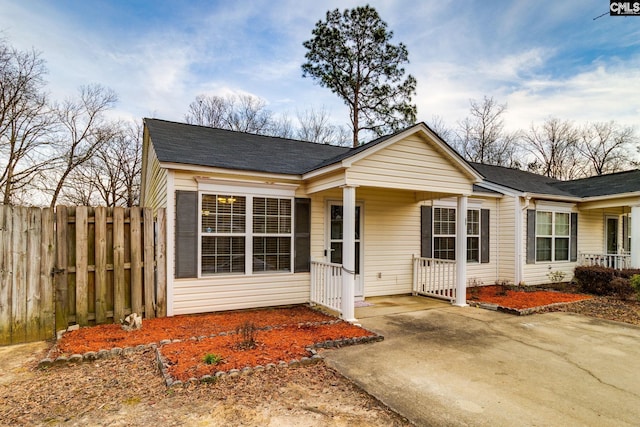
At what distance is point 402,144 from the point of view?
607 centimetres

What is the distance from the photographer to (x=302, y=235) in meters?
6.67

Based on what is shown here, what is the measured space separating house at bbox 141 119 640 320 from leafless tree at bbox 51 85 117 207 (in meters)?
10.9

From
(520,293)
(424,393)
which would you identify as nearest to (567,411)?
(424,393)

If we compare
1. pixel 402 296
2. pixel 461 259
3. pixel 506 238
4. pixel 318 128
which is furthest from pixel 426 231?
pixel 318 128

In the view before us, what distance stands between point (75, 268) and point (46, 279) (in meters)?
0.35

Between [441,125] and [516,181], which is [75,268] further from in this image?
[441,125]

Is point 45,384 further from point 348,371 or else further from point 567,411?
point 567,411

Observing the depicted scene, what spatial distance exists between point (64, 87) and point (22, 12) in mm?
6252

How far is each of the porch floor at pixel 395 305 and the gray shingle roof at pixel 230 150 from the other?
10.2 ft

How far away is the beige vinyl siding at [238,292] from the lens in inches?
225

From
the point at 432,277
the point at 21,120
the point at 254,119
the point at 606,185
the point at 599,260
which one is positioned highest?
the point at 254,119

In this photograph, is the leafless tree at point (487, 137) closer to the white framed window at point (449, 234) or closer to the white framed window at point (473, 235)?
the white framed window at point (473, 235)

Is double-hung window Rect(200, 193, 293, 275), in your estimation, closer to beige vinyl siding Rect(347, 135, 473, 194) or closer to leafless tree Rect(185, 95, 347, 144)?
beige vinyl siding Rect(347, 135, 473, 194)

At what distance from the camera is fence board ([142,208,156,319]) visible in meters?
5.35
